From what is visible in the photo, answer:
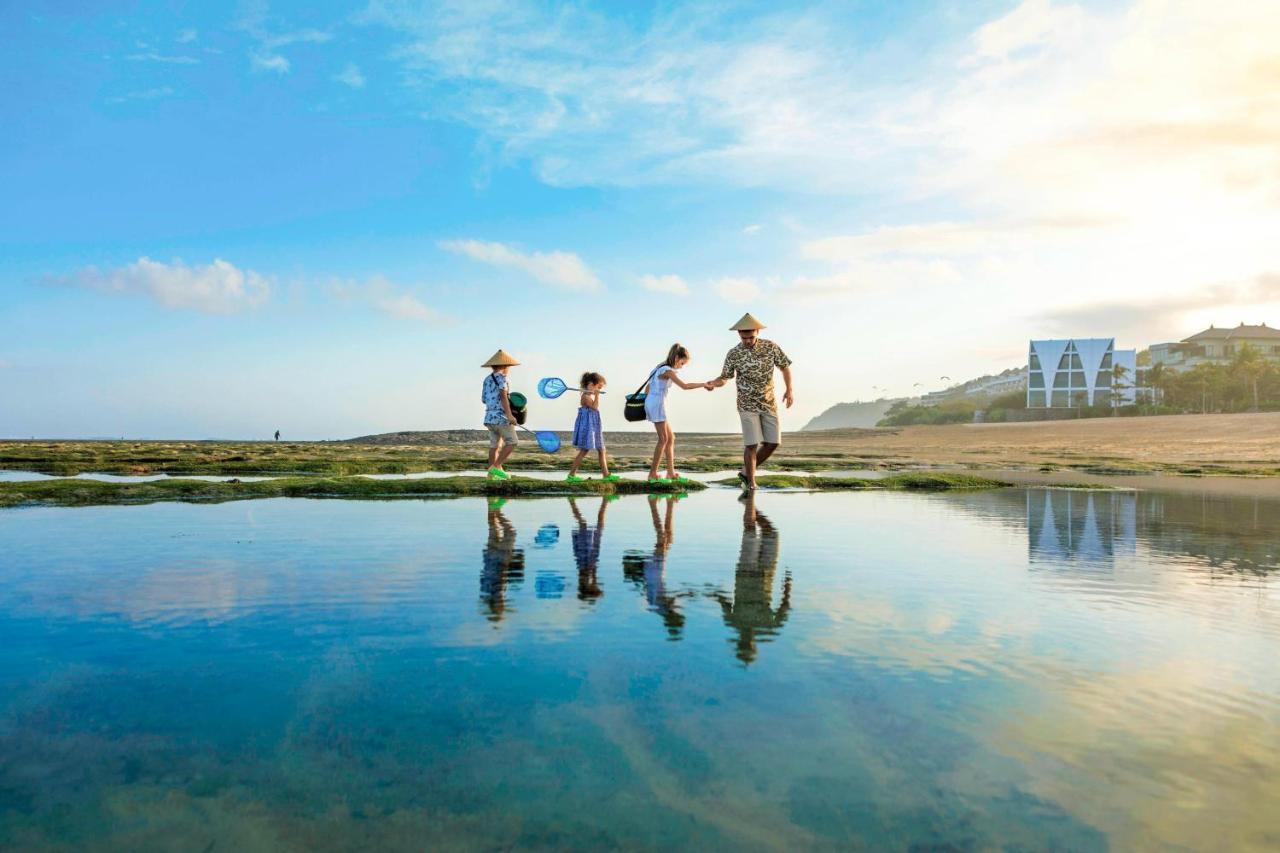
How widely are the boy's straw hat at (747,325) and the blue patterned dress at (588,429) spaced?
3.56 meters

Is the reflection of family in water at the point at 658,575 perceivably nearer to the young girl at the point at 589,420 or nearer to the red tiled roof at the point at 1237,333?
the young girl at the point at 589,420

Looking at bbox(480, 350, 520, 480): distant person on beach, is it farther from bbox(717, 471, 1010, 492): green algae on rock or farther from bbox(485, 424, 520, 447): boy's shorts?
bbox(717, 471, 1010, 492): green algae on rock

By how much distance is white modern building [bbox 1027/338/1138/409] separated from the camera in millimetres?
131875

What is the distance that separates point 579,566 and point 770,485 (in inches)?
385

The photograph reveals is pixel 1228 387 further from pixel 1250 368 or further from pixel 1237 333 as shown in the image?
pixel 1237 333

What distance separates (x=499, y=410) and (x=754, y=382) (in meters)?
5.40

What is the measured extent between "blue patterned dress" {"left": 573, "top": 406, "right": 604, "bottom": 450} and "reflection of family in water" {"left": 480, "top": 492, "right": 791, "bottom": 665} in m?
6.46

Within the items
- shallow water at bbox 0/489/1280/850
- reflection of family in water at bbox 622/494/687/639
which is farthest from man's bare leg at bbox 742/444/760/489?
shallow water at bbox 0/489/1280/850

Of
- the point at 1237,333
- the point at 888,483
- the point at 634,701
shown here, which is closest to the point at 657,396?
the point at 888,483

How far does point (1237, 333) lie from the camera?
14725cm

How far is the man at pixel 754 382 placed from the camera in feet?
45.9

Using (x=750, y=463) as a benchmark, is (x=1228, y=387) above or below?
above

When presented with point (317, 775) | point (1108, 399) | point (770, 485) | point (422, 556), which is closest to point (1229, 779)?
point (317, 775)

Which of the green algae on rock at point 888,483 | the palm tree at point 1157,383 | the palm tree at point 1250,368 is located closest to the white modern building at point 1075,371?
the palm tree at point 1157,383
